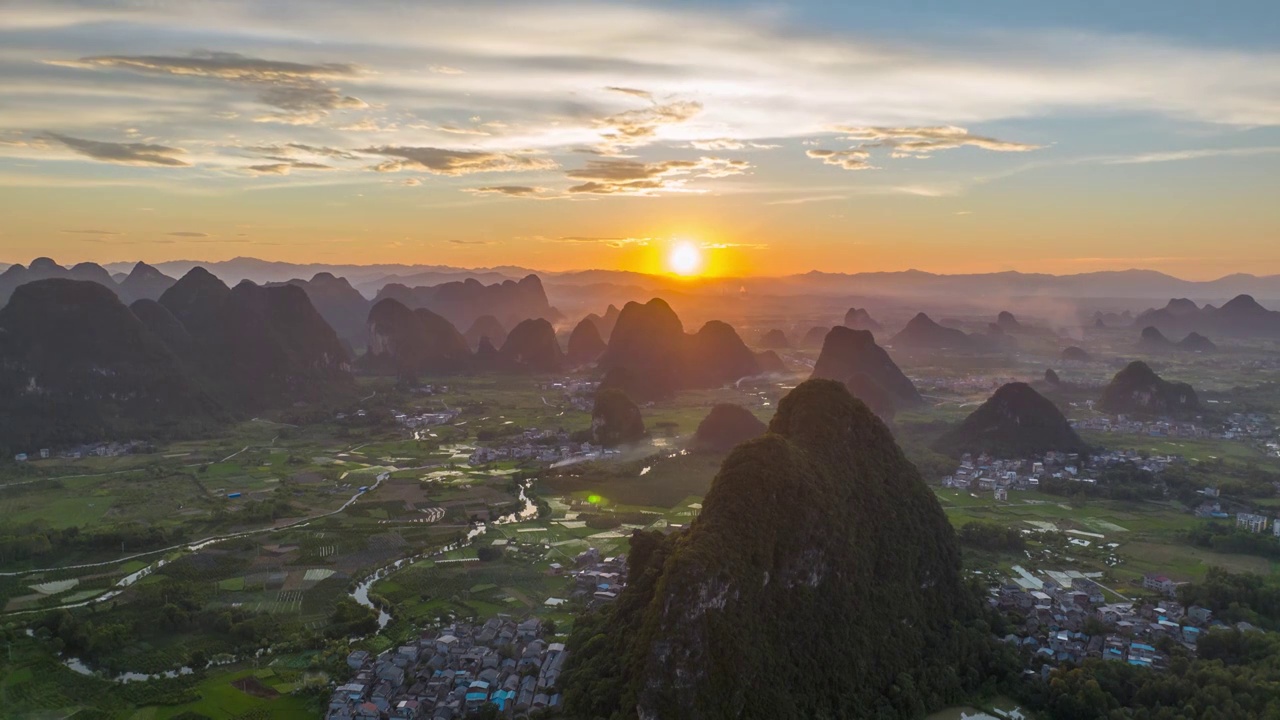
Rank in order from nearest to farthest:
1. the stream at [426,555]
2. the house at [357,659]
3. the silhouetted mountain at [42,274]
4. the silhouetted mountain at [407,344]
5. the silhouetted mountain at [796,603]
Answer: the silhouetted mountain at [796,603]
the house at [357,659]
the stream at [426,555]
the silhouetted mountain at [407,344]
the silhouetted mountain at [42,274]

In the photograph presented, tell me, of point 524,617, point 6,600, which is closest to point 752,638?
point 524,617

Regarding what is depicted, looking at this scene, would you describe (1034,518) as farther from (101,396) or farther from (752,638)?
(101,396)

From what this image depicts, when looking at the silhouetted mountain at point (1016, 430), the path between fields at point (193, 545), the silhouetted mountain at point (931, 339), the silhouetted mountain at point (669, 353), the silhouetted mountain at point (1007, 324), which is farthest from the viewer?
the silhouetted mountain at point (1007, 324)

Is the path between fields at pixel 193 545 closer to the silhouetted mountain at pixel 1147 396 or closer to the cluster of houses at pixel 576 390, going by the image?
the cluster of houses at pixel 576 390

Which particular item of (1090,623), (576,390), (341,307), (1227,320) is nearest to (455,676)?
(1090,623)

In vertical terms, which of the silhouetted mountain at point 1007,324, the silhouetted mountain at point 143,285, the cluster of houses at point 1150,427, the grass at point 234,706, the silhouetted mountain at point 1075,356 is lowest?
the grass at point 234,706

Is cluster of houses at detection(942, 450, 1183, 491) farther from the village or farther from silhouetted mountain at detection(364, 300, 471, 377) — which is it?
silhouetted mountain at detection(364, 300, 471, 377)

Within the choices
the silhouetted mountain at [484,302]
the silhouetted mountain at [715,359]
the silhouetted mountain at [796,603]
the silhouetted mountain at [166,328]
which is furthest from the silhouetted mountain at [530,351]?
the silhouetted mountain at [796,603]
